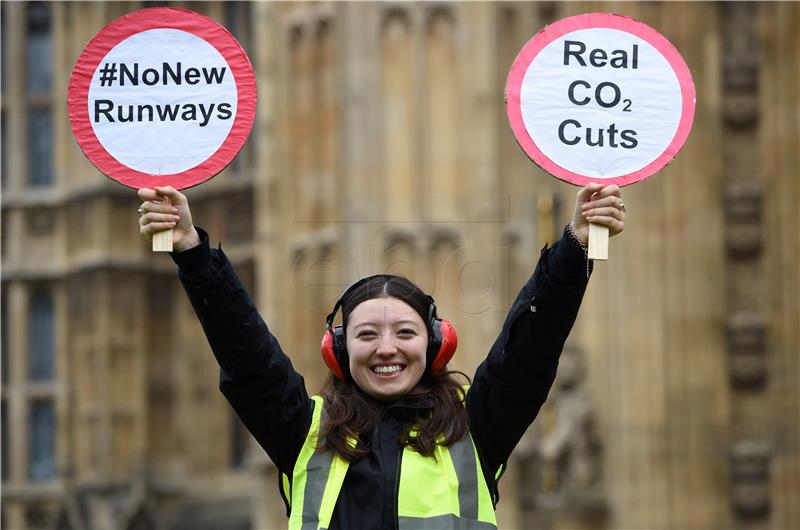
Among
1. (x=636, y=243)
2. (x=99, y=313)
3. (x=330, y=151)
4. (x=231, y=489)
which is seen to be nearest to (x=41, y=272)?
(x=99, y=313)

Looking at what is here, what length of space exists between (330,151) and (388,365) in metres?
9.19

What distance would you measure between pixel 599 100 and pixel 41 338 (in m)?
15.8

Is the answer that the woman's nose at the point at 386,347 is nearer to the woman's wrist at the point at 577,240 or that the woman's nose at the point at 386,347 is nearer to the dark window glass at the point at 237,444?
the woman's wrist at the point at 577,240

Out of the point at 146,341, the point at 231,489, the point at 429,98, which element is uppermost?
the point at 429,98

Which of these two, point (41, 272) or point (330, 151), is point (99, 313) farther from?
point (330, 151)

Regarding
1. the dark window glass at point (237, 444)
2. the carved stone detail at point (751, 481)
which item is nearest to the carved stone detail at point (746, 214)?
the carved stone detail at point (751, 481)

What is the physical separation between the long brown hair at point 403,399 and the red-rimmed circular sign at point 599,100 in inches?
16.5

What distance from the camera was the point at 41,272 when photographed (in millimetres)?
19828

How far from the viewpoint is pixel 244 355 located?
4387 mm

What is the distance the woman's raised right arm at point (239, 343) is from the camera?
438 cm

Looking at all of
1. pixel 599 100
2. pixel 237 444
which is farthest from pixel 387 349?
pixel 237 444

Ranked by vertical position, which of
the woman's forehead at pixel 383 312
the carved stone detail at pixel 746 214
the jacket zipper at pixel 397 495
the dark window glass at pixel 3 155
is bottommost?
the jacket zipper at pixel 397 495

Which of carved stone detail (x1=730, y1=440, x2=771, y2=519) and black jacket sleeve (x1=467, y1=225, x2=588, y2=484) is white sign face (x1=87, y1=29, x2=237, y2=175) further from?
carved stone detail (x1=730, y1=440, x2=771, y2=519)

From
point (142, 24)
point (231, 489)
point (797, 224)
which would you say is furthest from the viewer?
point (231, 489)
